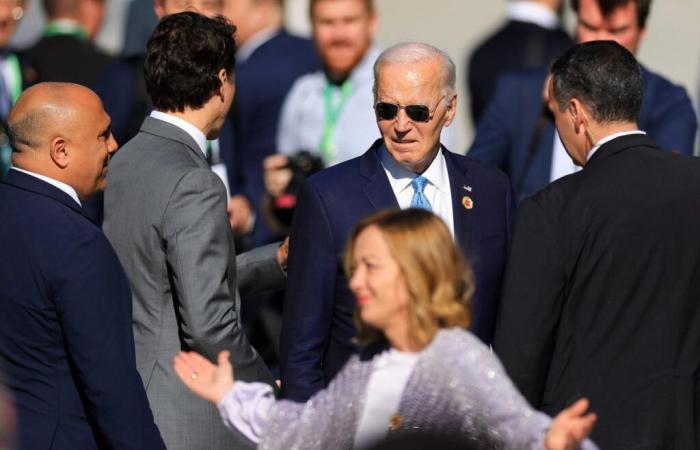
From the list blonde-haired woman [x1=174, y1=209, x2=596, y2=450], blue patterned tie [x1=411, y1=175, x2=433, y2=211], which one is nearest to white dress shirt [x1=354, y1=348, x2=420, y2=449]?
blonde-haired woman [x1=174, y1=209, x2=596, y2=450]

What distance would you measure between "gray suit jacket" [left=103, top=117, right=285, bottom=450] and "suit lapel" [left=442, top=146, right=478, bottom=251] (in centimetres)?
73

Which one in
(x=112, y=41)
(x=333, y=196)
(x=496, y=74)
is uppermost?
(x=333, y=196)

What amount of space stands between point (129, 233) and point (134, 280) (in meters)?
0.15

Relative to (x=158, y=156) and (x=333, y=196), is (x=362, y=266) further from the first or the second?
(x=158, y=156)

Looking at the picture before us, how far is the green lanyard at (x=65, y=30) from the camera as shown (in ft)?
30.8

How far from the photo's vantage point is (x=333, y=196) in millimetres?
5145

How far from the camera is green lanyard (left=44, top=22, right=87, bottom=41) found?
9.39m

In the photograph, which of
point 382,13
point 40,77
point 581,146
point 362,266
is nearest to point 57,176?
point 362,266

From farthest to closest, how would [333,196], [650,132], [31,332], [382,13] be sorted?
[382,13] → [650,132] → [333,196] → [31,332]

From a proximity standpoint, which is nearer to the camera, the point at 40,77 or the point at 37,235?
the point at 37,235

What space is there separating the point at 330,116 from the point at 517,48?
1.12 m

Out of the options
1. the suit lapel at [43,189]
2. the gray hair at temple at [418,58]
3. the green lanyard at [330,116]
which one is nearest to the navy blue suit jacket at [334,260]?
the gray hair at temple at [418,58]

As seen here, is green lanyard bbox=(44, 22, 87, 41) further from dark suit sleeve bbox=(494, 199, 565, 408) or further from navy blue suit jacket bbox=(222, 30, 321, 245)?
dark suit sleeve bbox=(494, 199, 565, 408)

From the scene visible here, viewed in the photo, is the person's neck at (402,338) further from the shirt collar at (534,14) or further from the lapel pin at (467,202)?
the shirt collar at (534,14)
